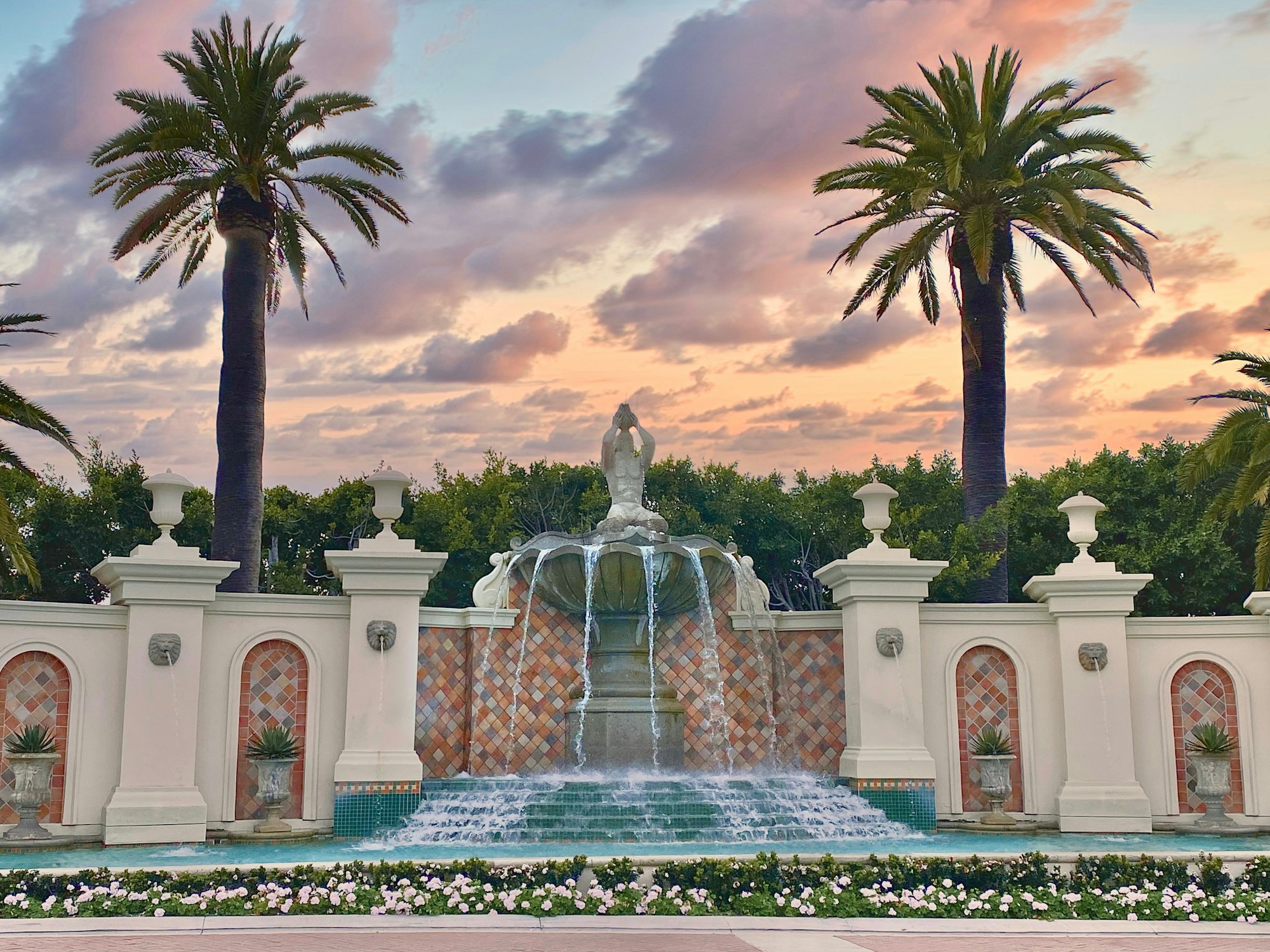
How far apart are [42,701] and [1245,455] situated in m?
17.5

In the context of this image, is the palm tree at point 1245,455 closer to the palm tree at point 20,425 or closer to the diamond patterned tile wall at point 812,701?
the diamond patterned tile wall at point 812,701

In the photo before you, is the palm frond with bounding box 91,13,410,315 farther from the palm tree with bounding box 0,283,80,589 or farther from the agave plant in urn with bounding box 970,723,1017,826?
the agave plant in urn with bounding box 970,723,1017,826

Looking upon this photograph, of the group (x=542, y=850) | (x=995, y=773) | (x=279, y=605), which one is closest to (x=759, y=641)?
(x=995, y=773)

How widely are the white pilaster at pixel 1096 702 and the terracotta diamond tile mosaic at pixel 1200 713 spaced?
61 cm

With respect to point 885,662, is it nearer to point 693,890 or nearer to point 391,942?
point 693,890

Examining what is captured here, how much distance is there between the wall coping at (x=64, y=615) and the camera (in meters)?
13.0

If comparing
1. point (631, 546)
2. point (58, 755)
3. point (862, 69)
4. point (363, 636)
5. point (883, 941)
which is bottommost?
point (883, 941)

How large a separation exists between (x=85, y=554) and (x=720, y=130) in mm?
24326

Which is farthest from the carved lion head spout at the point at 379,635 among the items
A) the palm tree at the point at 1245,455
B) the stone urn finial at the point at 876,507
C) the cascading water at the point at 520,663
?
the palm tree at the point at 1245,455

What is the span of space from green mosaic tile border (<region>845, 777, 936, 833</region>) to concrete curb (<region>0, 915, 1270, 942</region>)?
5.23 m

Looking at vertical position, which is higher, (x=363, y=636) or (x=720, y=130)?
(x=720, y=130)

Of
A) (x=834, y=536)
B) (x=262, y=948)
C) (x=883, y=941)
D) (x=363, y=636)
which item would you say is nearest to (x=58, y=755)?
(x=363, y=636)

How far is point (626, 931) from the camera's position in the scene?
8602mm

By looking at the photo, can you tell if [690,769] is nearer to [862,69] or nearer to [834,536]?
[862,69]
